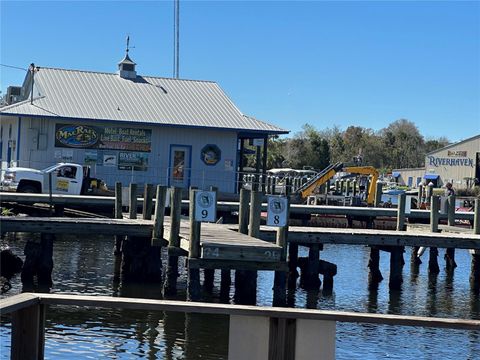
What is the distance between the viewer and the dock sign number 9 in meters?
15.3

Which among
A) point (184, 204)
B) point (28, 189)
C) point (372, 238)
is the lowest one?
point (372, 238)

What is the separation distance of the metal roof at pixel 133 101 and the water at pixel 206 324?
46.0ft

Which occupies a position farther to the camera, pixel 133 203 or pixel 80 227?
pixel 133 203

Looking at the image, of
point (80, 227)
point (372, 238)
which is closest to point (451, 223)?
point (372, 238)

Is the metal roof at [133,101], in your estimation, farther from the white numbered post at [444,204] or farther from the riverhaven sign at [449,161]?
the riverhaven sign at [449,161]

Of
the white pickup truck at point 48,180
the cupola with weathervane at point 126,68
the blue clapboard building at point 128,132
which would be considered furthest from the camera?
the cupola with weathervane at point 126,68

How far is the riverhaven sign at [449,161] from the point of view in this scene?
86125 mm

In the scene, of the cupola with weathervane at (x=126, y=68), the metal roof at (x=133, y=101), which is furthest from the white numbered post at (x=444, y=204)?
the cupola with weathervane at (x=126, y=68)

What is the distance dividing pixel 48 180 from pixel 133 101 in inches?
391

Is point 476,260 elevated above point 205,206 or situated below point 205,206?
below

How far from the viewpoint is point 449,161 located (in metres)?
87.9

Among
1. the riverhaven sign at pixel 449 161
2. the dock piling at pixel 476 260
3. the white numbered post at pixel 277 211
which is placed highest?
the riverhaven sign at pixel 449 161

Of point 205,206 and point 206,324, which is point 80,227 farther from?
point 206,324

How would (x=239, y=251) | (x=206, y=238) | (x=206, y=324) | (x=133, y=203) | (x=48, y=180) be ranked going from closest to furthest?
(x=239, y=251)
(x=206, y=324)
(x=206, y=238)
(x=133, y=203)
(x=48, y=180)
